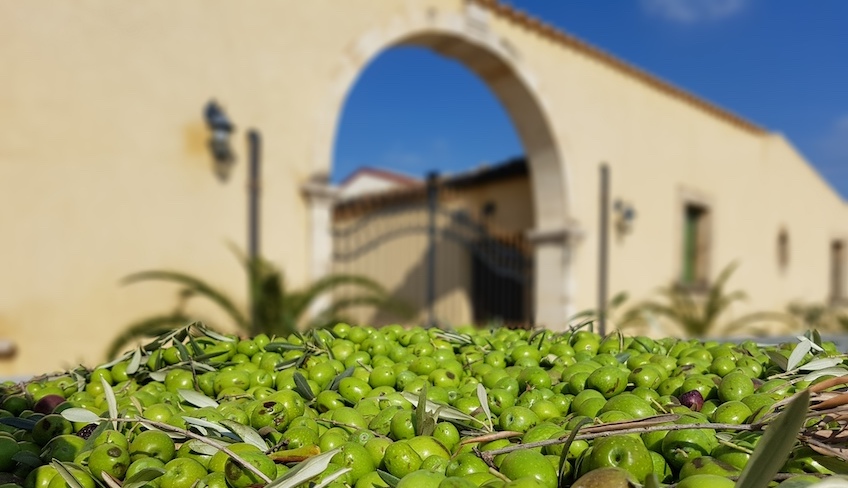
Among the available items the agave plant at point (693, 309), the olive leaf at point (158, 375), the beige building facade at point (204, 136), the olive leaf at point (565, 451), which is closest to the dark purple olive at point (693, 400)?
the olive leaf at point (565, 451)

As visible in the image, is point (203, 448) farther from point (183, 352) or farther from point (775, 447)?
point (775, 447)

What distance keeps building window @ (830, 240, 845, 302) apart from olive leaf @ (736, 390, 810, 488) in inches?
791

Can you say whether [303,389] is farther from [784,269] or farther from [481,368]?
[784,269]

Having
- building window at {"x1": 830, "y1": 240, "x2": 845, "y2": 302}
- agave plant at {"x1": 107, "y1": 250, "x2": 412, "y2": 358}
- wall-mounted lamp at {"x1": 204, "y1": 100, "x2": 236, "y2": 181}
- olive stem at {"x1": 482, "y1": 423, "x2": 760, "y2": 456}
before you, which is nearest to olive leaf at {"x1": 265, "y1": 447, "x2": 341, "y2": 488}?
olive stem at {"x1": 482, "y1": 423, "x2": 760, "y2": 456}

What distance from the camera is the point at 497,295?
380 inches

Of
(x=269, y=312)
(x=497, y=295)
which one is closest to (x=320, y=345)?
(x=269, y=312)

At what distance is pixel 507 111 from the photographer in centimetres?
830

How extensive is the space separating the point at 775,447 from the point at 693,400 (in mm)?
403

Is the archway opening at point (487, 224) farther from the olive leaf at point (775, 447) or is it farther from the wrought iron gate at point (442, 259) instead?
the olive leaf at point (775, 447)

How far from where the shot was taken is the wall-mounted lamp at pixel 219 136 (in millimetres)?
5180

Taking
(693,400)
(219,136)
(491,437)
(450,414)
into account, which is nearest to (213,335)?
(450,414)

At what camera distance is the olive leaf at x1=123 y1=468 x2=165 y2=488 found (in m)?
0.87

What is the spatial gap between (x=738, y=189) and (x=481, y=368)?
41.5ft

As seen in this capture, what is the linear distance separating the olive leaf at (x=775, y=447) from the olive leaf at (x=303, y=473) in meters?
0.57
